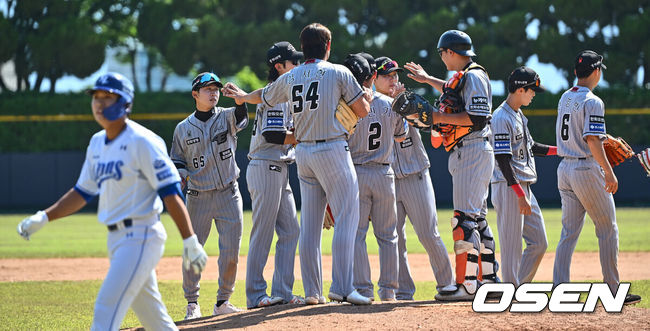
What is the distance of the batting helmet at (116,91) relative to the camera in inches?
169

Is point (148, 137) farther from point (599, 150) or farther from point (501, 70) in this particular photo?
point (501, 70)

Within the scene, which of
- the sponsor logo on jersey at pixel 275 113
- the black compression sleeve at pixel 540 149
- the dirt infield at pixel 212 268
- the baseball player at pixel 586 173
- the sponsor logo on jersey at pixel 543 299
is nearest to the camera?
the sponsor logo on jersey at pixel 543 299

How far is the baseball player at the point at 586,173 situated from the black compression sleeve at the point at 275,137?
2369 mm

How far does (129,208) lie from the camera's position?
4.20 meters

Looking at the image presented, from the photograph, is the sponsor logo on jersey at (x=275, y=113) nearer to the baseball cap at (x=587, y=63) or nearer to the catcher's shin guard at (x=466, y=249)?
the catcher's shin guard at (x=466, y=249)

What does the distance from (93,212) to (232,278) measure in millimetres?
15840

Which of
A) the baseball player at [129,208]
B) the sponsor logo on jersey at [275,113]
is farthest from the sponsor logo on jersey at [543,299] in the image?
the baseball player at [129,208]

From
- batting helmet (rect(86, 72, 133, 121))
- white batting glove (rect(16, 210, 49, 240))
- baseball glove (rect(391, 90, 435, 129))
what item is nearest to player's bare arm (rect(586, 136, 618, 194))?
baseball glove (rect(391, 90, 435, 129))

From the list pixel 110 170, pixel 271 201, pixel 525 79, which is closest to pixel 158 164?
pixel 110 170

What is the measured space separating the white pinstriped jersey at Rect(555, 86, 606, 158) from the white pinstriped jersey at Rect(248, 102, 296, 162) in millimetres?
2285

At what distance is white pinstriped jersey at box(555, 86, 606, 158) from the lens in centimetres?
642

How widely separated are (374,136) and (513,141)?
1.21m

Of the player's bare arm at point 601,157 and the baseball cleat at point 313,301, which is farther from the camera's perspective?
the player's bare arm at point 601,157

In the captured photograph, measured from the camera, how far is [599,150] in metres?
6.39
